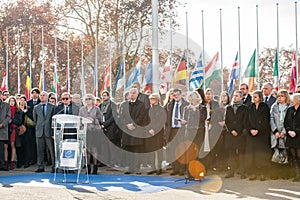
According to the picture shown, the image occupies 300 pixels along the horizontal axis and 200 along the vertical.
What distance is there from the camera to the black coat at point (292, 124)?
1051 centimetres

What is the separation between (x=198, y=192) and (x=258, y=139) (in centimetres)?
223

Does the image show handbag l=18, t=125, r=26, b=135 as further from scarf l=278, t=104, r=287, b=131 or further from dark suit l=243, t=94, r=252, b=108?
scarf l=278, t=104, r=287, b=131

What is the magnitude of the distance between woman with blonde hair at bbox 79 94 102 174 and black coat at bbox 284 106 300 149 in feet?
13.5

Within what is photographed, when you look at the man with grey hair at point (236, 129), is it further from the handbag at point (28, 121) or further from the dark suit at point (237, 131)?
the handbag at point (28, 121)

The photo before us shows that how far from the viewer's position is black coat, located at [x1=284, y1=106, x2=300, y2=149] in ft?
34.5

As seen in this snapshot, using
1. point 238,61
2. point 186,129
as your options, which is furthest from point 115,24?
point 186,129

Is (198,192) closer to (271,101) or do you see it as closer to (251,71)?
(271,101)

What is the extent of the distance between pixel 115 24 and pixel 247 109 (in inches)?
941

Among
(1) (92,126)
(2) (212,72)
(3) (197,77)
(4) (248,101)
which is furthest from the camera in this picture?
(2) (212,72)

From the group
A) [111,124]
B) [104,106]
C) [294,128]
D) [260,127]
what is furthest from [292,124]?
[104,106]

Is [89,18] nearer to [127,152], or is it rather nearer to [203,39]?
[203,39]

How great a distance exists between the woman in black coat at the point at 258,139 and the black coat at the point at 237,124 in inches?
6.2

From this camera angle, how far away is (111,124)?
13062 mm

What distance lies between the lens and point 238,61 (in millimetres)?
26500
